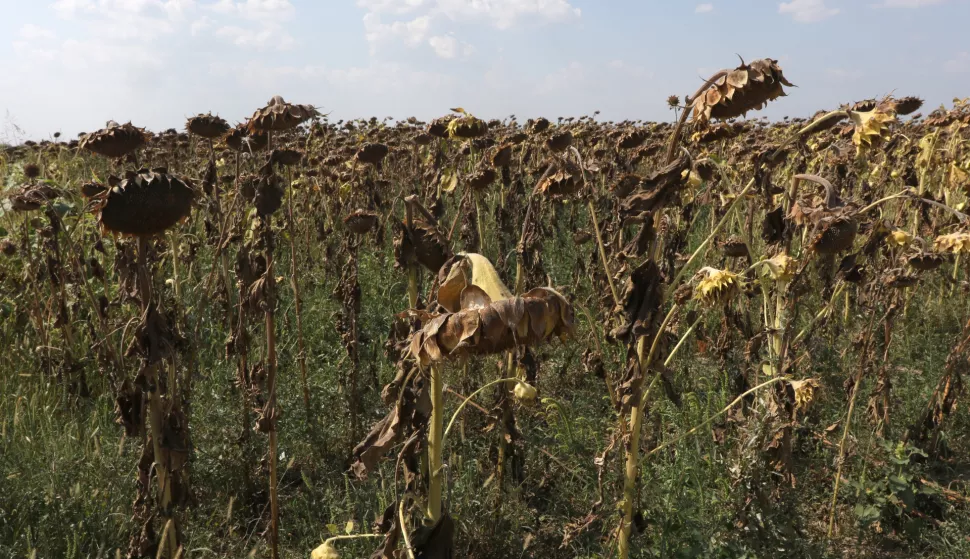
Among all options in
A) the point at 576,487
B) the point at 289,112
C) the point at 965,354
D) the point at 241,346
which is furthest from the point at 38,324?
the point at 965,354

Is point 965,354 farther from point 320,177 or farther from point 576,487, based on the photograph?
point 320,177

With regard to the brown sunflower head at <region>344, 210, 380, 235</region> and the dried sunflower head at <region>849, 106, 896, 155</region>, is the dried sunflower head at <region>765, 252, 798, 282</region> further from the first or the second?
the brown sunflower head at <region>344, 210, 380, 235</region>

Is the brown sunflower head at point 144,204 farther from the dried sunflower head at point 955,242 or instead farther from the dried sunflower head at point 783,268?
the dried sunflower head at point 955,242

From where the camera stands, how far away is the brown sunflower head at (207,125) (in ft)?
11.1

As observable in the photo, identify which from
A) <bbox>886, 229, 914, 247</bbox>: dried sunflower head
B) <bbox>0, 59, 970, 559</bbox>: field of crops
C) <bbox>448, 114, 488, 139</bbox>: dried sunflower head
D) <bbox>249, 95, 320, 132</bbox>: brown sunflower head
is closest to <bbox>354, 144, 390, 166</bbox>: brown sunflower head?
<bbox>0, 59, 970, 559</bbox>: field of crops

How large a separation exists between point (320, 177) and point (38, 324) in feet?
9.03

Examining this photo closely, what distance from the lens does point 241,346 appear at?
255 cm

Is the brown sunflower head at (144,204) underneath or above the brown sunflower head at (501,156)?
underneath

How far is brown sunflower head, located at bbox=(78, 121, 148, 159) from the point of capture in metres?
2.52

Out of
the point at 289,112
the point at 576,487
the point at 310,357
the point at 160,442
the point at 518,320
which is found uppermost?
the point at 289,112

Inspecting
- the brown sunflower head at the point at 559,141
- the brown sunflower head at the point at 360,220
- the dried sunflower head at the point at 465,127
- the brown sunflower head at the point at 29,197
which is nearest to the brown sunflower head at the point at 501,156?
the brown sunflower head at the point at 559,141

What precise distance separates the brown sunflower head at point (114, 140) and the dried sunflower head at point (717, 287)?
6.74 ft

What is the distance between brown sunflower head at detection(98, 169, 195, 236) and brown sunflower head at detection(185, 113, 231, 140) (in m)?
1.92

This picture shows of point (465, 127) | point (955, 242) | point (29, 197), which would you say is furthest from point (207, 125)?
point (955, 242)
